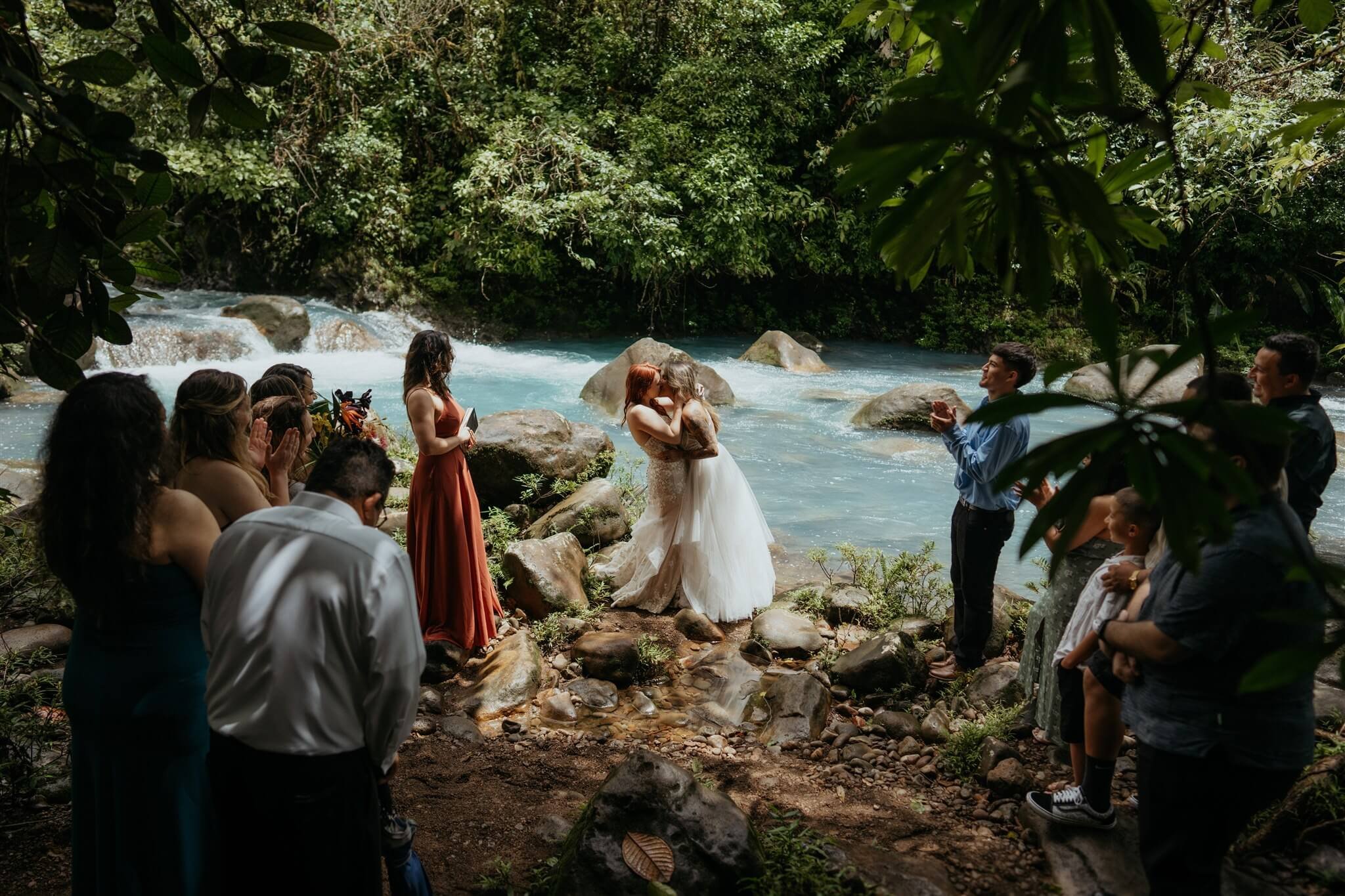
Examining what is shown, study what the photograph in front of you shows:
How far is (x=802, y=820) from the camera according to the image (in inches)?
141

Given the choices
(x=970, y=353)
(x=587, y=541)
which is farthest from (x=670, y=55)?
(x=587, y=541)

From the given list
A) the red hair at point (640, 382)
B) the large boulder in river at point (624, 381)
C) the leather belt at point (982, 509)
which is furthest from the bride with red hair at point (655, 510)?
the large boulder in river at point (624, 381)

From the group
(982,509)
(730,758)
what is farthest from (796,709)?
(982,509)

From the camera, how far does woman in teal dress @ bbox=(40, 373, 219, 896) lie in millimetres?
2289

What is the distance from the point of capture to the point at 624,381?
1330 centimetres

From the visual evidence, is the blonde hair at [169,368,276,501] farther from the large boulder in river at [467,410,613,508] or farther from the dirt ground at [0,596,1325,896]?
the large boulder in river at [467,410,613,508]

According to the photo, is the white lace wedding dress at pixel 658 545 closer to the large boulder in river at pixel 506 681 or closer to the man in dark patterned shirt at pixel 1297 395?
the large boulder in river at pixel 506 681

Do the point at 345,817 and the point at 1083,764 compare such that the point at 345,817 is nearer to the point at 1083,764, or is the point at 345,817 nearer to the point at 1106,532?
the point at 1083,764

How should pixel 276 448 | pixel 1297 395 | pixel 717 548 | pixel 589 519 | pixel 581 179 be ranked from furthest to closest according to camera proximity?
pixel 581 179, pixel 589 519, pixel 717 548, pixel 1297 395, pixel 276 448

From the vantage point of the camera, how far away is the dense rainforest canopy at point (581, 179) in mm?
17328

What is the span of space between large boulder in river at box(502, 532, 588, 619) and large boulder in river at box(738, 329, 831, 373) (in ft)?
36.1

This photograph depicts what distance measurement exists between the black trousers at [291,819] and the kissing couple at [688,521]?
3793mm

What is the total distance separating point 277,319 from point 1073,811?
14.9m

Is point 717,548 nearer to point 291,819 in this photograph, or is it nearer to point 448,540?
point 448,540
